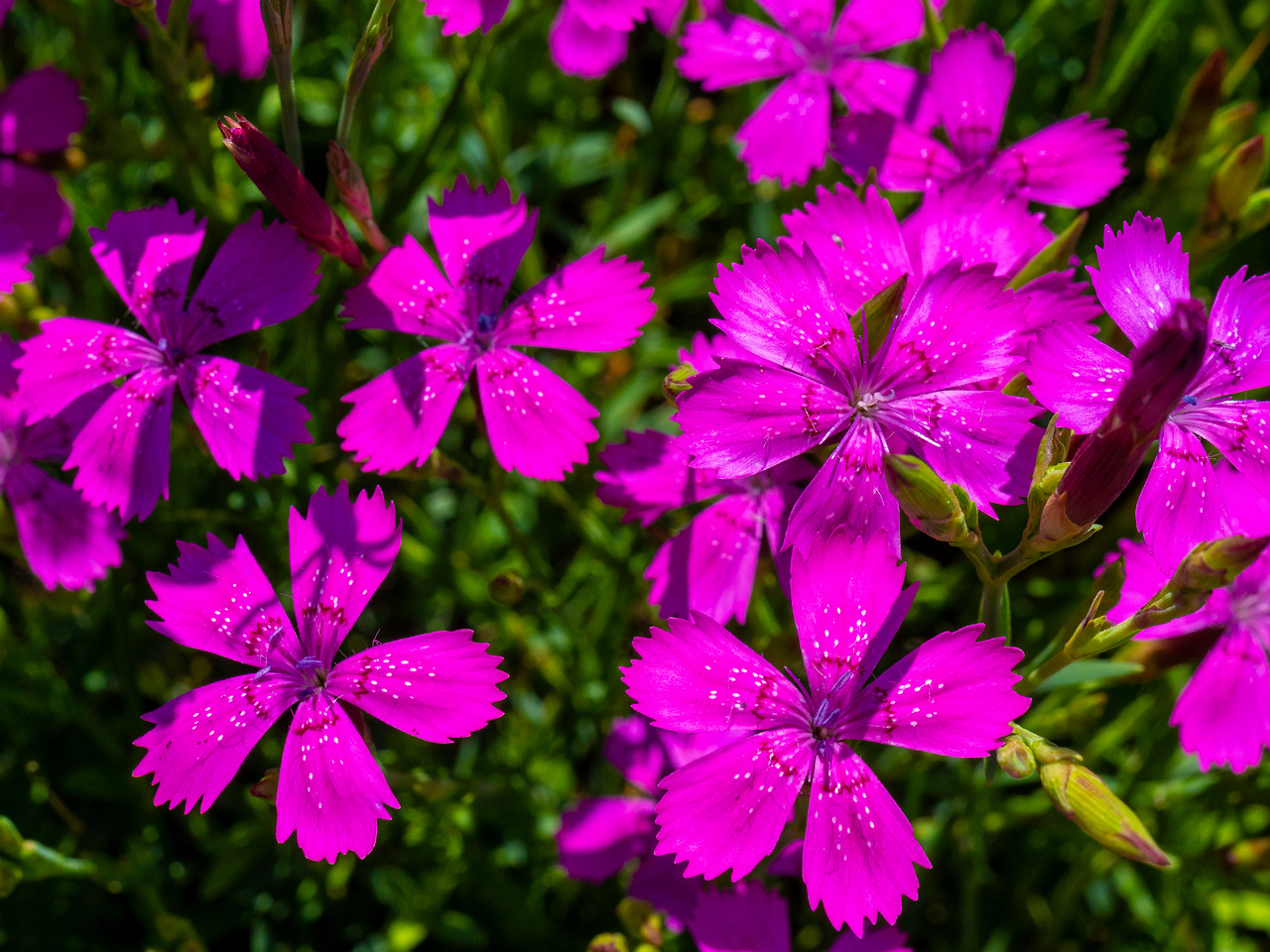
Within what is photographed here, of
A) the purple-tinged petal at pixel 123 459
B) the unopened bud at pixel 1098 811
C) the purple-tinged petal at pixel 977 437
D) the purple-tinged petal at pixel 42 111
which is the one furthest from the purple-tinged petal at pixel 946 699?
the purple-tinged petal at pixel 42 111

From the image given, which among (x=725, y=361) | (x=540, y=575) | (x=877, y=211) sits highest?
(x=877, y=211)

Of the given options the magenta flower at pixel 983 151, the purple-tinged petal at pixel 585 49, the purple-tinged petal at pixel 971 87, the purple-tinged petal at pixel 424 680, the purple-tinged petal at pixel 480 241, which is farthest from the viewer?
the purple-tinged petal at pixel 585 49

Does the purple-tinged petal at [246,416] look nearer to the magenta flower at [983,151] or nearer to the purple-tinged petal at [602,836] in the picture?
the purple-tinged petal at [602,836]

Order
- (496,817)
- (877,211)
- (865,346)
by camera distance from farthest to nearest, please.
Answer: (496,817) < (877,211) < (865,346)

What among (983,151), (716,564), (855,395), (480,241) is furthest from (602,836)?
(983,151)

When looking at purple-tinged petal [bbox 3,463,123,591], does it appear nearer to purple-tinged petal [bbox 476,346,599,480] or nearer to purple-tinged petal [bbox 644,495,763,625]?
purple-tinged petal [bbox 476,346,599,480]

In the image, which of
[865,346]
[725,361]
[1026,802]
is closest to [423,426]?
[725,361]

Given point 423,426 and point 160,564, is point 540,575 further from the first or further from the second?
point 160,564
